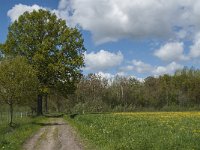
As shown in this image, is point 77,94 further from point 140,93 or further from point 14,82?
point 14,82

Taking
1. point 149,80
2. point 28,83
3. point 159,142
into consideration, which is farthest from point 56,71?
point 149,80

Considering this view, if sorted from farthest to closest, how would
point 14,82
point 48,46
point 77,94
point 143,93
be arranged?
point 143,93 → point 77,94 → point 48,46 → point 14,82

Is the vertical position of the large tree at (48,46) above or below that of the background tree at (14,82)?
above

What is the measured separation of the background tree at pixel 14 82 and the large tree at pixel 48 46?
2156 cm

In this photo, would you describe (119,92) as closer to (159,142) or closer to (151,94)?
(151,94)

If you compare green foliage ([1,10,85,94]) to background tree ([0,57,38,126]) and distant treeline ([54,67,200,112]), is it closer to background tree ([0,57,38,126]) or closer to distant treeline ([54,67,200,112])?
background tree ([0,57,38,126])

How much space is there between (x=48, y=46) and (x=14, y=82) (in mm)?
24426

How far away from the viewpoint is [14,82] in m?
44.6

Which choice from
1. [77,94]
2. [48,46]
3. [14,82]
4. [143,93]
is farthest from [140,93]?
[14,82]

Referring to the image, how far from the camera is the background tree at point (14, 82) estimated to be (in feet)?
146

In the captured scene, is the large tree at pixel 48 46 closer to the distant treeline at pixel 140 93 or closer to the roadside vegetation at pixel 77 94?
the roadside vegetation at pixel 77 94

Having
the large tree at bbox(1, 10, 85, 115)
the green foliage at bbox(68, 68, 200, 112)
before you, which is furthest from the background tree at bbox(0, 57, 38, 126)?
the green foliage at bbox(68, 68, 200, 112)

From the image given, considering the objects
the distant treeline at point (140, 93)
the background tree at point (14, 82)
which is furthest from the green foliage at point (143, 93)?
the background tree at point (14, 82)

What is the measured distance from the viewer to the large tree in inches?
2714
